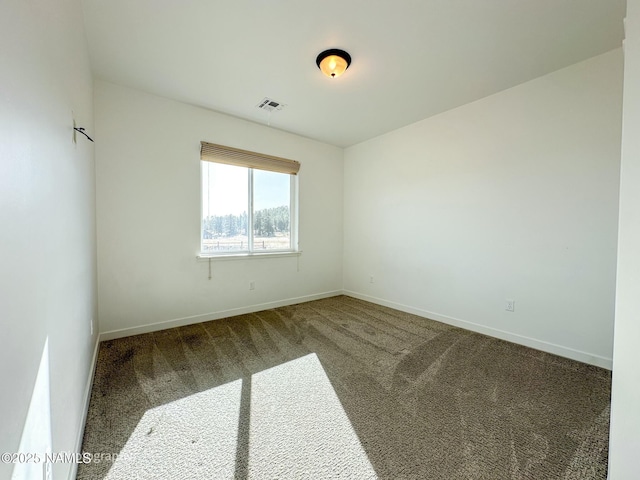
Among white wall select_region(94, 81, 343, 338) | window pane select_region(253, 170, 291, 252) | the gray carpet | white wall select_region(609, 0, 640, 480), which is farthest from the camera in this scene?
window pane select_region(253, 170, 291, 252)

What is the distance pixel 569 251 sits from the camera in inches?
97.8

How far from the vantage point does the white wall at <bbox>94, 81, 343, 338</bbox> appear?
108 inches

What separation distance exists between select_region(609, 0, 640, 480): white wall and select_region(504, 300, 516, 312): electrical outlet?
1.95 m

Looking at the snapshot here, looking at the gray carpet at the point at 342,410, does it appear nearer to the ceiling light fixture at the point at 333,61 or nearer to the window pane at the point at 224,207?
the window pane at the point at 224,207

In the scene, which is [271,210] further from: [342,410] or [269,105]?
[342,410]

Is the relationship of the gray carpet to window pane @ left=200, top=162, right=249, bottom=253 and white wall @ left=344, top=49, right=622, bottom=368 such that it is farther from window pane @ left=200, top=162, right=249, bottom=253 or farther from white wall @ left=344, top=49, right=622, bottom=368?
window pane @ left=200, top=162, right=249, bottom=253

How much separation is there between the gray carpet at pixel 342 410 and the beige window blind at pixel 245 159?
2221 mm

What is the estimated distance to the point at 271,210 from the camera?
402 centimetres

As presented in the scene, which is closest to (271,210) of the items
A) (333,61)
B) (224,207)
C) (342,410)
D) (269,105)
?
(224,207)

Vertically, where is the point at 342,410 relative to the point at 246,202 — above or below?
below

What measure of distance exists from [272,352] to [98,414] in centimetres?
130

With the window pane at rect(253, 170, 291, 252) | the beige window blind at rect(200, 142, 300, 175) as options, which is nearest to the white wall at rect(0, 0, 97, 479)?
the beige window blind at rect(200, 142, 300, 175)

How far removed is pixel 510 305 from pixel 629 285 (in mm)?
2087

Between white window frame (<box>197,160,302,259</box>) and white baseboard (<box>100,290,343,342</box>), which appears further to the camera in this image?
white window frame (<box>197,160,302,259</box>)
